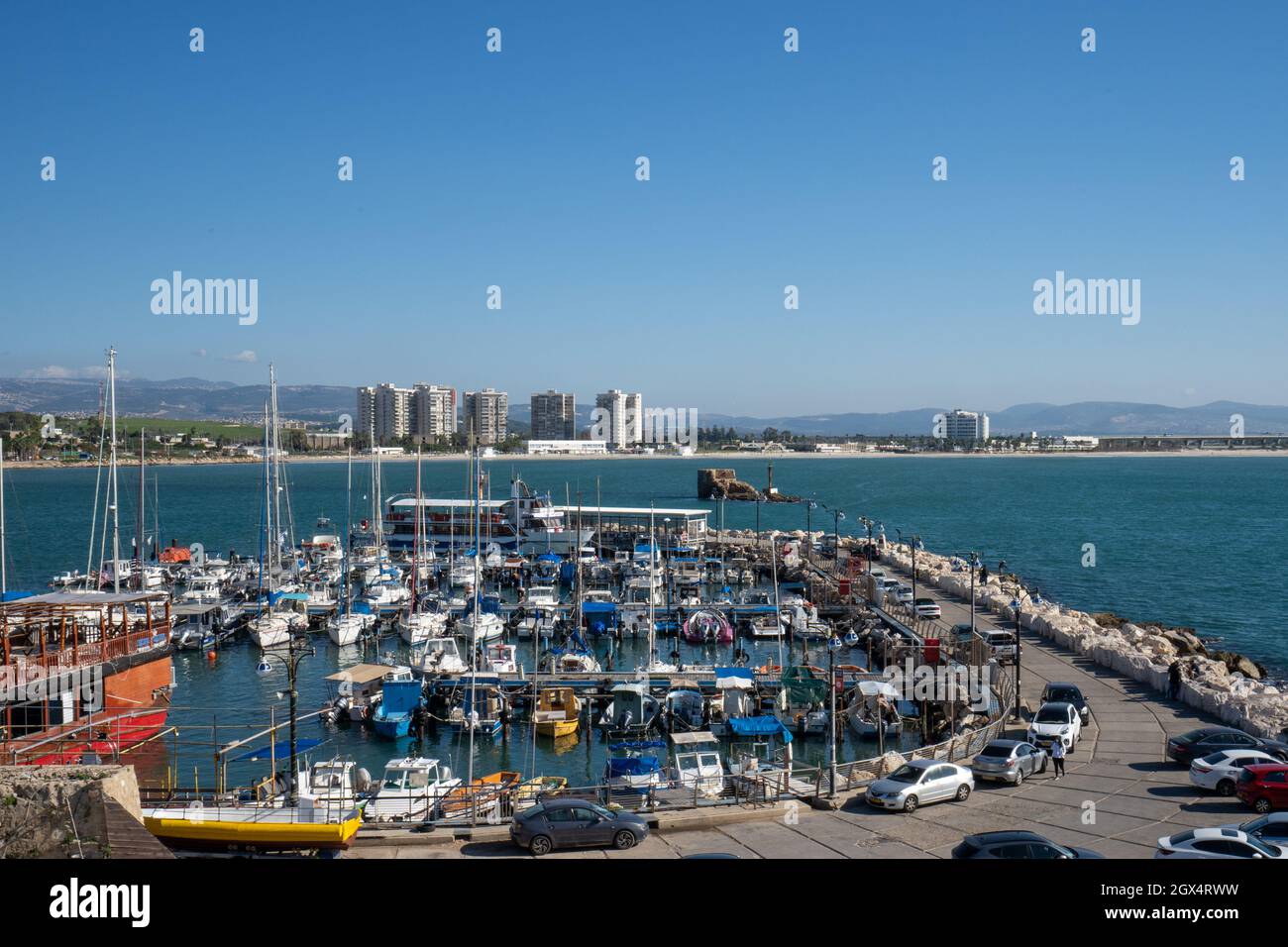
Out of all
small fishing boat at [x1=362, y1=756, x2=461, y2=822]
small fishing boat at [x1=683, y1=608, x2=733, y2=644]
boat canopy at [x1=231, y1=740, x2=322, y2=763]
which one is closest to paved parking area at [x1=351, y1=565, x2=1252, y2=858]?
small fishing boat at [x1=362, y1=756, x2=461, y2=822]

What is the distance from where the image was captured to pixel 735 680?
97.5 feet

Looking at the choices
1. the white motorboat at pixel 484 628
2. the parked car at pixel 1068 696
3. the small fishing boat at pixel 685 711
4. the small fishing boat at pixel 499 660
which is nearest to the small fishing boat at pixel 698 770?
the small fishing boat at pixel 685 711

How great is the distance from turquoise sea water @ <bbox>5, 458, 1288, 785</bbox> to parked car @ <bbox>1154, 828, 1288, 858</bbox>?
14.1m

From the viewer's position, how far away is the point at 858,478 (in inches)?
7013

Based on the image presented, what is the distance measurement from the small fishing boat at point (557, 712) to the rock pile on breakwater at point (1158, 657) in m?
15.2

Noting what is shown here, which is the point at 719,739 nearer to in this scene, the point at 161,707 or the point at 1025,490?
the point at 161,707

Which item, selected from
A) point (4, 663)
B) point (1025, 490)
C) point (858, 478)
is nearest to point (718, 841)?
point (4, 663)

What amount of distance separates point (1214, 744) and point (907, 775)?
256 inches

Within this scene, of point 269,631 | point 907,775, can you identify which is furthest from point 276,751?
point 907,775

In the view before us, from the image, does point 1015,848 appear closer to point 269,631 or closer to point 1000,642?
point 1000,642

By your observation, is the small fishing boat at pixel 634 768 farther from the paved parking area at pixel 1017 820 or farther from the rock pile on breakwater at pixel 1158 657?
the rock pile on breakwater at pixel 1158 657

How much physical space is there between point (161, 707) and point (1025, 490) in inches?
5596

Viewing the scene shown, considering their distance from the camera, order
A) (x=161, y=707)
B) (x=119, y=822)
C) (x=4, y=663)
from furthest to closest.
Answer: (x=161, y=707), (x=4, y=663), (x=119, y=822)

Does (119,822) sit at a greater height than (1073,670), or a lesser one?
greater
